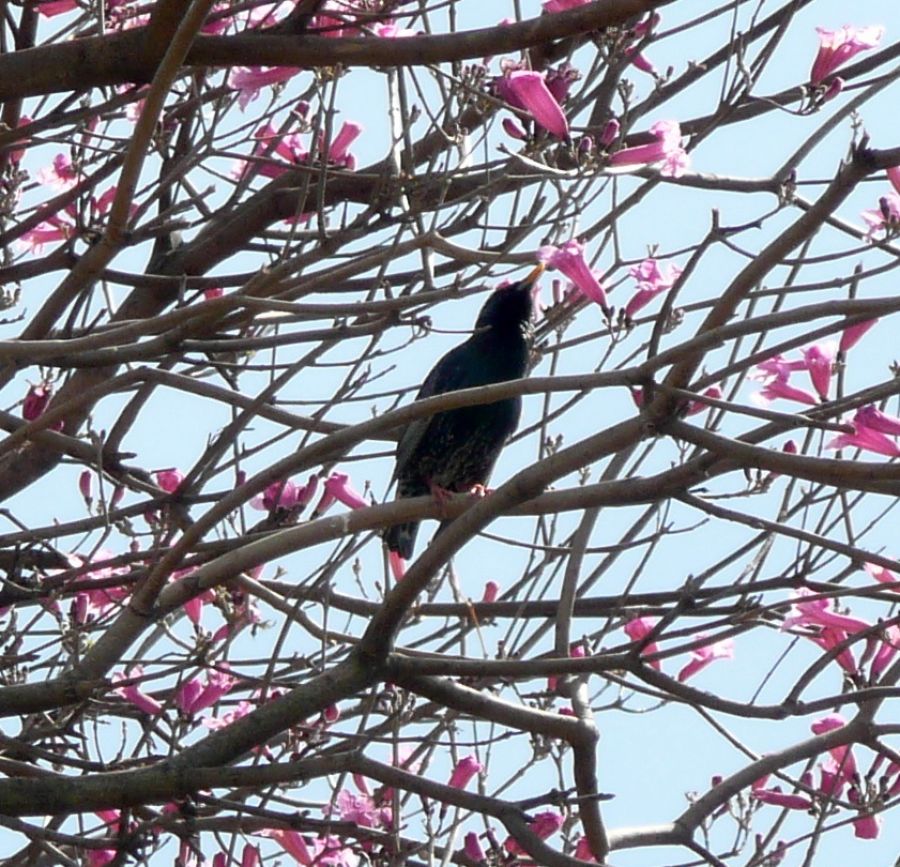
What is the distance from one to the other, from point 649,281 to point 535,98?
513 millimetres

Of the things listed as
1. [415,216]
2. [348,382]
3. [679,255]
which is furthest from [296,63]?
[679,255]

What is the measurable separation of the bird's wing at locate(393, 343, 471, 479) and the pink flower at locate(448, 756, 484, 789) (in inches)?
69.1

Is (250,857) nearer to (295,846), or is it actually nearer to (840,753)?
(295,846)

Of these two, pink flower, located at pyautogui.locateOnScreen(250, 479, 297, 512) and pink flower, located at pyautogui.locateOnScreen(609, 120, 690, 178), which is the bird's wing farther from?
pink flower, located at pyautogui.locateOnScreen(609, 120, 690, 178)

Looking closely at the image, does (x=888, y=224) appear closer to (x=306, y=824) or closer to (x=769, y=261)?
(x=769, y=261)

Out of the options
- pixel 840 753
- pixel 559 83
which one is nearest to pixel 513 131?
pixel 559 83

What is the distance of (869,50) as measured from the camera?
3633 mm

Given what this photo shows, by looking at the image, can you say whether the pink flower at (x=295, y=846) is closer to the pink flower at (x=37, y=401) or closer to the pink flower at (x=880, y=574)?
the pink flower at (x=37, y=401)

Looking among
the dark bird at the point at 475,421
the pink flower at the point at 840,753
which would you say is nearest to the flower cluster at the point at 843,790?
the pink flower at the point at 840,753

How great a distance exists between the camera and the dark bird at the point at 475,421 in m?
5.86

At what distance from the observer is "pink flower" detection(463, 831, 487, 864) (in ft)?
12.3

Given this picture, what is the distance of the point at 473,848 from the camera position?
12.3 ft

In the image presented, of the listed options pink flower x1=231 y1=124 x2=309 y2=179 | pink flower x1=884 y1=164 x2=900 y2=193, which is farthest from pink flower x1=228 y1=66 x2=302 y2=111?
pink flower x1=884 y1=164 x2=900 y2=193

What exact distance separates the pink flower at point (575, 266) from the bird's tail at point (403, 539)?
1.88 m
